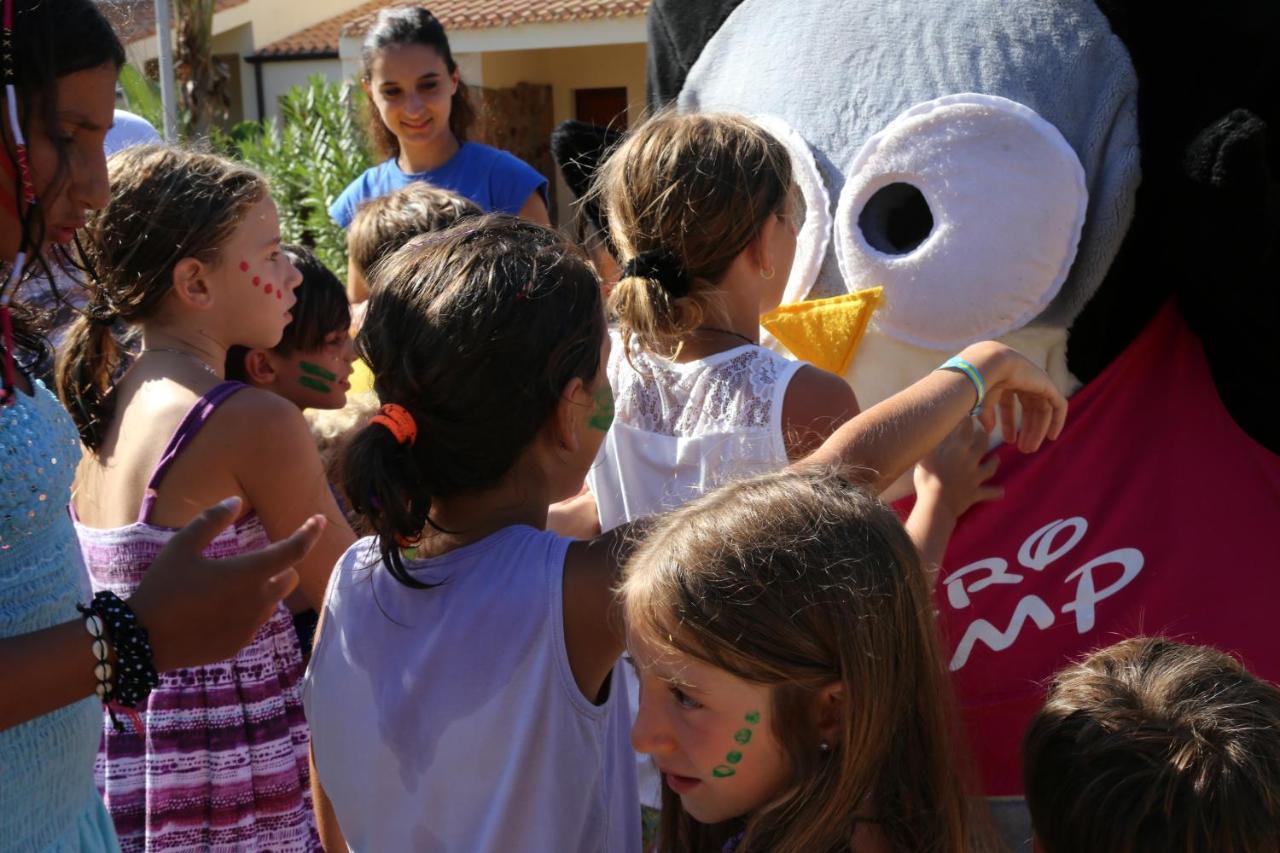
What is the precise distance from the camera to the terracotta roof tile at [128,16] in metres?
1.64

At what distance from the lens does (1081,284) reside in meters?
2.39

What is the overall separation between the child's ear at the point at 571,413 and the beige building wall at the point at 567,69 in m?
11.7

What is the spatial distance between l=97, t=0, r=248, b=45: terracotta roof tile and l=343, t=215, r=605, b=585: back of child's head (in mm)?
495

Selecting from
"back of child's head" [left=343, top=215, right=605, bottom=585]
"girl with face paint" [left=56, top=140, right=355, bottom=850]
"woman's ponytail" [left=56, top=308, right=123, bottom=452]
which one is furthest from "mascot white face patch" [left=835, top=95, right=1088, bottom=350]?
"woman's ponytail" [left=56, top=308, right=123, bottom=452]

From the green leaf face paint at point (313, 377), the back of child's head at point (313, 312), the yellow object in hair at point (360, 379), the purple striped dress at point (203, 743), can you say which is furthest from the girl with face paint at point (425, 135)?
the purple striped dress at point (203, 743)

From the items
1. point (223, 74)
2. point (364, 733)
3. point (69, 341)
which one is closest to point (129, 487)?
point (69, 341)

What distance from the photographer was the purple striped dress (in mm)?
1999

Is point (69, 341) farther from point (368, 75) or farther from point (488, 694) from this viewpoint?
point (368, 75)

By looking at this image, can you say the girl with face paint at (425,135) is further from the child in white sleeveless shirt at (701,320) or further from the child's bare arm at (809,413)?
the child's bare arm at (809,413)

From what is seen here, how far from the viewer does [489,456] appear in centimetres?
151

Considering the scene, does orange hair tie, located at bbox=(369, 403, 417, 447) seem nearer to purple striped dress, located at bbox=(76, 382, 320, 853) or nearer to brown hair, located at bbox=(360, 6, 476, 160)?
purple striped dress, located at bbox=(76, 382, 320, 853)

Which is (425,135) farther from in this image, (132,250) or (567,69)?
(567,69)

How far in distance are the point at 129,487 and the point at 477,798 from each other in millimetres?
874

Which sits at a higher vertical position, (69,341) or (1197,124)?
(1197,124)
